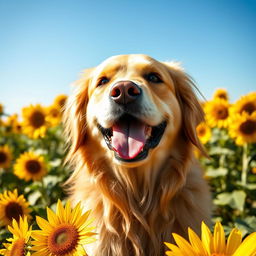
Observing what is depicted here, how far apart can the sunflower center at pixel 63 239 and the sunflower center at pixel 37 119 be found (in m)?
3.66

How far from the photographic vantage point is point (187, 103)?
303 cm

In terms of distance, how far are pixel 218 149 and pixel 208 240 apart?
358cm

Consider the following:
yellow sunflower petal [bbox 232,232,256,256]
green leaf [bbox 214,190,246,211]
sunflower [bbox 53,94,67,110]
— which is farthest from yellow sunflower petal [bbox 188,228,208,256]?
sunflower [bbox 53,94,67,110]

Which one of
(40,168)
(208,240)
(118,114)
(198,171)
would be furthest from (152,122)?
(40,168)

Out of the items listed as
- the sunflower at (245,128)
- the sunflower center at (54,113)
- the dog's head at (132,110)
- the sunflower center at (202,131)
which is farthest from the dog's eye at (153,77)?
the sunflower center at (54,113)

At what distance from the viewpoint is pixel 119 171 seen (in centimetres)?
268

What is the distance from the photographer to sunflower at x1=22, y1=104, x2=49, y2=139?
470cm

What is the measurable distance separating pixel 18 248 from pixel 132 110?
4.58 feet

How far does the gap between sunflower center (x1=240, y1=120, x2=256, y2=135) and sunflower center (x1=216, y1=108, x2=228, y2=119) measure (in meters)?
0.78

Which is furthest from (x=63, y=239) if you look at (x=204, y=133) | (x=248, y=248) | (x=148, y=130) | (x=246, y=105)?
(x=204, y=133)

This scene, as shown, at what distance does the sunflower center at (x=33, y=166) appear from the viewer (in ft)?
12.7

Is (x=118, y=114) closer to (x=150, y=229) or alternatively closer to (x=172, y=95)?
(x=172, y=95)

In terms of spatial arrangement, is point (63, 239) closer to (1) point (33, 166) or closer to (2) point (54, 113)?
(1) point (33, 166)

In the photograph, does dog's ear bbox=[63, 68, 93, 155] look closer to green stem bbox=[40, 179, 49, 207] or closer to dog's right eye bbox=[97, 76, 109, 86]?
dog's right eye bbox=[97, 76, 109, 86]
